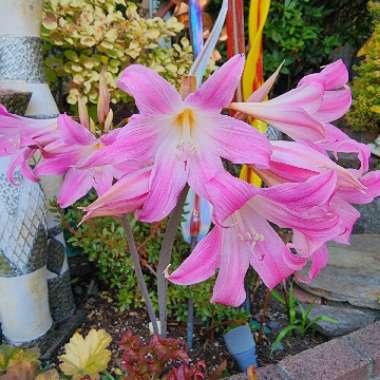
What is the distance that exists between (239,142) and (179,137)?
0.09 meters

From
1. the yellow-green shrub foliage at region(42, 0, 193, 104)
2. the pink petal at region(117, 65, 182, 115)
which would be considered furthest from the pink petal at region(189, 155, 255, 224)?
the yellow-green shrub foliage at region(42, 0, 193, 104)

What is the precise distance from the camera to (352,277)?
6.95ft

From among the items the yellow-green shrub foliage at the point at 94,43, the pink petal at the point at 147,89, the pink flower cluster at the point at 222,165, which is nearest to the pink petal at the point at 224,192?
the pink flower cluster at the point at 222,165

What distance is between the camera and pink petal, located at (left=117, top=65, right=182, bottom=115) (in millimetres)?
492

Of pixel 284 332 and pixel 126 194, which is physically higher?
pixel 126 194

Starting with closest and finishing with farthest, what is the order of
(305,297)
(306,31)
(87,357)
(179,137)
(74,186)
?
1. (179,137)
2. (74,186)
3. (87,357)
4. (305,297)
5. (306,31)

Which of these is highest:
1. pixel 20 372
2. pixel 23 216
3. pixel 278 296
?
pixel 23 216

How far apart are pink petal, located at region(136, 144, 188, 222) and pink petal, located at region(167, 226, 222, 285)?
8cm

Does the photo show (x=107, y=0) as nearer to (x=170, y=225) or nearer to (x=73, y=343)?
(x=73, y=343)

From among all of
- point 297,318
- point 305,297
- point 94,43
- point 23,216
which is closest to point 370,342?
point 297,318

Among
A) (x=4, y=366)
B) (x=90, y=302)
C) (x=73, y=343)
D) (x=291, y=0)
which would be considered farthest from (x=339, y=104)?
(x=291, y=0)

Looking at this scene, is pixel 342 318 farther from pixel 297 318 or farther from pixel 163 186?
pixel 163 186

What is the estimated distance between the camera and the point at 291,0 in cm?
319

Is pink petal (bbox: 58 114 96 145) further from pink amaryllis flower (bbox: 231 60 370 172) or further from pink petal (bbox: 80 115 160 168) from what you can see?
pink amaryllis flower (bbox: 231 60 370 172)
